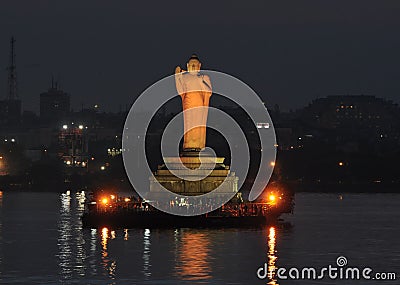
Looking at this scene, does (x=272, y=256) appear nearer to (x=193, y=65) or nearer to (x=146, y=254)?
(x=146, y=254)

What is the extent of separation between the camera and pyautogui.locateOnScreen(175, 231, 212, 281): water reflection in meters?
42.5

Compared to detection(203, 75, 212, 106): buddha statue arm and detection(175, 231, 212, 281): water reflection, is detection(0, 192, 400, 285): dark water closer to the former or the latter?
detection(175, 231, 212, 281): water reflection

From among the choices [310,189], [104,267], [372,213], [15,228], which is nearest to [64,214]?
[15,228]

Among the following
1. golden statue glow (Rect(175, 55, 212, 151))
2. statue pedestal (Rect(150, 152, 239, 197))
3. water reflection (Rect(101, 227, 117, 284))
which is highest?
golden statue glow (Rect(175, 55, 212, 151))

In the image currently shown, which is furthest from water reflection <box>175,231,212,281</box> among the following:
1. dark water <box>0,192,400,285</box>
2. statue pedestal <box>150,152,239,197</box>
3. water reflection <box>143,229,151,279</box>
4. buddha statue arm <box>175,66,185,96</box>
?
buddha statue arm <box>175,66,185,96</box>

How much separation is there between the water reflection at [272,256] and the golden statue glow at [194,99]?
5.52m

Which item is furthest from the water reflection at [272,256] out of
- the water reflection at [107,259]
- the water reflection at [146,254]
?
the water reflection at [107,259]

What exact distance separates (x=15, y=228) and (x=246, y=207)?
12.1 meters

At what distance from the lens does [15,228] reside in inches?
2584

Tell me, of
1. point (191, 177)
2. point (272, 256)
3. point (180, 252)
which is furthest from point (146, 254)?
point (191, 177)

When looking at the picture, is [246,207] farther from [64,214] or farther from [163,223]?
[64,214]

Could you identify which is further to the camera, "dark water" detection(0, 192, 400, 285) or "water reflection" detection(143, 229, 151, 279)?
"water reflection" detection(143, 229, 151, 279)

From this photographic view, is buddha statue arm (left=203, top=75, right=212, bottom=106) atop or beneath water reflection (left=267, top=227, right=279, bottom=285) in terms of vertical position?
atop

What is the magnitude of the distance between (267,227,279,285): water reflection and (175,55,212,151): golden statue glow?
18.1ft
